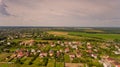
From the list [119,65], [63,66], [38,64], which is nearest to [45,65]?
[38,64]

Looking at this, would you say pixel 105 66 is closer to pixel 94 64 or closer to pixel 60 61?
pixel 94 64

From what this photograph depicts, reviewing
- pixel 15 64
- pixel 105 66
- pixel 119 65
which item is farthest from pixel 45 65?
pixel 119 65

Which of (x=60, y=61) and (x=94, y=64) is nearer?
(x=94, y=64)

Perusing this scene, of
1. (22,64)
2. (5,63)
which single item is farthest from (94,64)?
(5,63)

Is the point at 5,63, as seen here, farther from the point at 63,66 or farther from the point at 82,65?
the point at 82,65

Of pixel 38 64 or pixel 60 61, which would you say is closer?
pixel 38 64

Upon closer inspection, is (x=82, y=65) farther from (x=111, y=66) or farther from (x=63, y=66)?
(x=111, y=66)

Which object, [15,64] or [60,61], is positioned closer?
[15,64]
